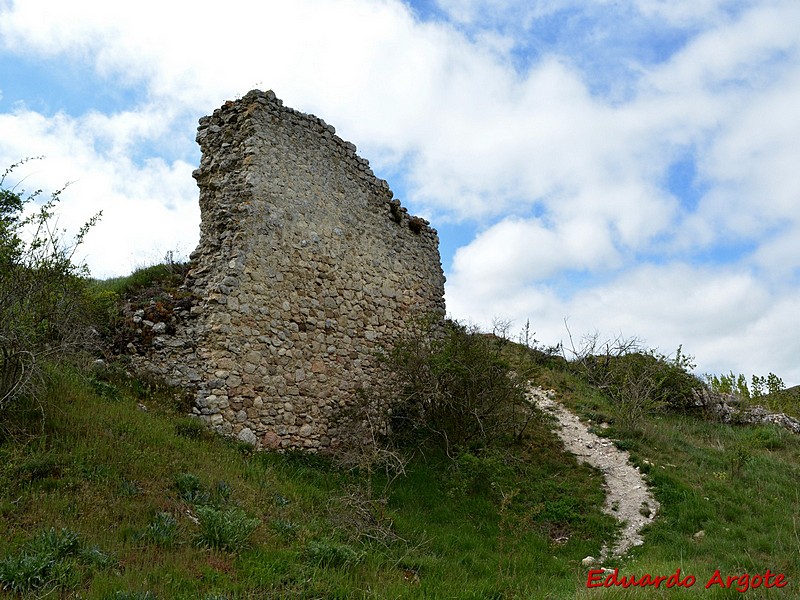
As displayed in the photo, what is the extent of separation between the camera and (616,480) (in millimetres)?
10727

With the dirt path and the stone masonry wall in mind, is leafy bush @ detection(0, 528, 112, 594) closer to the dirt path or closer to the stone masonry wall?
the stone masonry wall

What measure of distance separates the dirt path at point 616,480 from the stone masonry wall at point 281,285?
4.59 metres

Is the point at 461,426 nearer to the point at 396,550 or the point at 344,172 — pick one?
the point at 396,550

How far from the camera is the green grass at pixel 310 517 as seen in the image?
15.8ft

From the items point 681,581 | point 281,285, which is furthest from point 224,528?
point 281,285

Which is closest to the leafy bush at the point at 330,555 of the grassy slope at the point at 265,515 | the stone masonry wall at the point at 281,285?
the grassy slope at the point at 265,515

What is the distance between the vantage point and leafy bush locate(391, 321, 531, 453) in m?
10.6

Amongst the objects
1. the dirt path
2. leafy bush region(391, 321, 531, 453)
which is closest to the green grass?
the dirt path

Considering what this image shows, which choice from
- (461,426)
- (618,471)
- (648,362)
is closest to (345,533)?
(461,426)

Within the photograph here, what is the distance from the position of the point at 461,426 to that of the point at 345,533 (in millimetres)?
4665

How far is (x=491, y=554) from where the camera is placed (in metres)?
7.41

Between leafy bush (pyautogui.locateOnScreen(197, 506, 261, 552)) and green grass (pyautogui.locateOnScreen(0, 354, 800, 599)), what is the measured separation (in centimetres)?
2

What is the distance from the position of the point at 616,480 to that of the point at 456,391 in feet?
11.2

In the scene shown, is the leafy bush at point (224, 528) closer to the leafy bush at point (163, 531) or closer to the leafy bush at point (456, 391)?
the leafy bush at point (163, 531)
